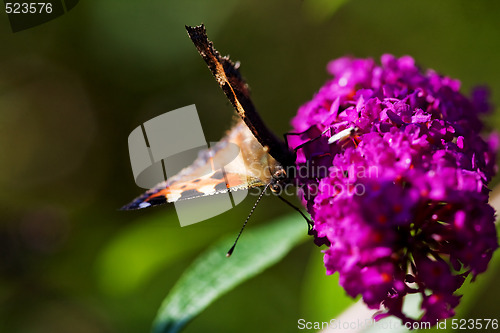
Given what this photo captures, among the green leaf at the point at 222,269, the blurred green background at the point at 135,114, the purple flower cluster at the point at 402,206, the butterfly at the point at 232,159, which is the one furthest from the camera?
the blurred green background at the point at 135,114

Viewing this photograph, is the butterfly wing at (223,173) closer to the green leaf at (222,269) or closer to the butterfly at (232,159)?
the butterfly at (232,159)

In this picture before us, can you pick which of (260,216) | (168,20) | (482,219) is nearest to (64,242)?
(260,216)

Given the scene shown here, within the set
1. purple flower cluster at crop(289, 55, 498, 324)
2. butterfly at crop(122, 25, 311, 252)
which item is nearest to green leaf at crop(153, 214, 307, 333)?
butterfly at crop(122, 25, 311, 252)

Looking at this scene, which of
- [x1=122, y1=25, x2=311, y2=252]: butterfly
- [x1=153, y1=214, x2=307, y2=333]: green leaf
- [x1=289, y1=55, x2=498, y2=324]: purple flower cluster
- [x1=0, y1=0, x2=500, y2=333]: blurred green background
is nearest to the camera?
[x1=289, y1=55, x2=498, y2=324]: purple flower cluster

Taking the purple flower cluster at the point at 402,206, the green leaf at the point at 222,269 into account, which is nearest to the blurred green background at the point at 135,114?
the green leaf at the point at 222,269

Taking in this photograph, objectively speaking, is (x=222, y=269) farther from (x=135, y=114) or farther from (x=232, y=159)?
(x=135, y=114)

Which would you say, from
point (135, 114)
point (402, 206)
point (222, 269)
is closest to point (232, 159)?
point (222, 269)

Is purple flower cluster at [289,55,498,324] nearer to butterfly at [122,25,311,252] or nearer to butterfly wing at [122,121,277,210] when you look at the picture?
butterfly at [122,25,311,252]
